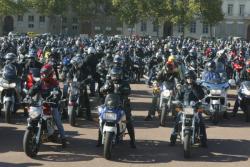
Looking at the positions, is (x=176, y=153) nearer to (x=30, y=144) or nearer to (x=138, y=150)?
(x=138, y=150)

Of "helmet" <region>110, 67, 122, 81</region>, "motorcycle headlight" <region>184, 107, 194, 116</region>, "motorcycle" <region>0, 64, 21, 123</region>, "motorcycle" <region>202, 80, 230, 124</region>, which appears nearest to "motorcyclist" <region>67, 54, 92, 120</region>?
"motorcycle" <region>0, 64, 21, 123</region>

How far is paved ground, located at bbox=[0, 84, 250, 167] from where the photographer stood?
31.5ft

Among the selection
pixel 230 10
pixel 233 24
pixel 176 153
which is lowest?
pixel 176 153

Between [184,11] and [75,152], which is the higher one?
[184,11]

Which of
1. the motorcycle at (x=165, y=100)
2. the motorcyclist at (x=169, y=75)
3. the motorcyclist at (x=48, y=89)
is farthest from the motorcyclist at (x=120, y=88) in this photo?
the motorcyclist at (x=169, y=75)

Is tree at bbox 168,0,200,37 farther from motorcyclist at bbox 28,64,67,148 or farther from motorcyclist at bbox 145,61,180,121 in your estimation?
motorcyclist at bbox 28,64,67,148

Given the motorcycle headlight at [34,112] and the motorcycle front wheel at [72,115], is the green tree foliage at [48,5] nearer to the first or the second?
the motorcycle front wheel at [72,115]

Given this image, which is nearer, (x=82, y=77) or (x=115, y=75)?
(x=115, y=75)

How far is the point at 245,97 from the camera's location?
14594mm

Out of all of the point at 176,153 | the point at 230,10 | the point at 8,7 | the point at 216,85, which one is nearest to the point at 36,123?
the point at 176,153

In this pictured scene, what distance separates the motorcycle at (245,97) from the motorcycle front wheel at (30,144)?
674 cm

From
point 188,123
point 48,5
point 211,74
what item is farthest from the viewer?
point 48,5

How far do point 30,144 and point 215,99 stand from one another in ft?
19.5

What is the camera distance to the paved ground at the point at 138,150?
9602mm
